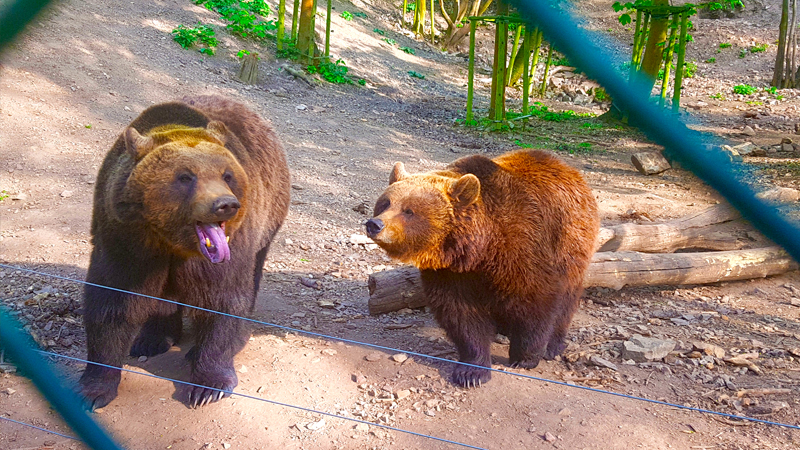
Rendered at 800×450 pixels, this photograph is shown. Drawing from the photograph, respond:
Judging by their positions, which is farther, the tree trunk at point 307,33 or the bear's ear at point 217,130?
the tree trunk at point 307,33

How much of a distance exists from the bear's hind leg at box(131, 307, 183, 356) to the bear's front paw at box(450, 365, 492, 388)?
203cm

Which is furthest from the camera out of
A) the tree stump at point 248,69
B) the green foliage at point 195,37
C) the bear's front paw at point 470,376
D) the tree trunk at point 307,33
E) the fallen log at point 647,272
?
the tree trunk at point 307,33

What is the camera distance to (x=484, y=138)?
12.2 m

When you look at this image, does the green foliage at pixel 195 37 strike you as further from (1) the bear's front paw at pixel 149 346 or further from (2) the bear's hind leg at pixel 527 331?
(2) the bear's hind leg at pixel 527 331

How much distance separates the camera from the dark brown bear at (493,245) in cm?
410

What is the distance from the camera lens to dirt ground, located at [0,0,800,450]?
376 cm

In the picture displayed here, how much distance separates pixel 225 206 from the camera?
3.15 metres

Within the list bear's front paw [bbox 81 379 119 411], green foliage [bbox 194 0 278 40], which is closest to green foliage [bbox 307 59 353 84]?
green foliage [bbox 194 0 278 40]

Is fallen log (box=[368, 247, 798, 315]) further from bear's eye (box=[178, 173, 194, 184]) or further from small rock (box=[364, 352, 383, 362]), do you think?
bear's eye (box=[178, 173, 194, 184])

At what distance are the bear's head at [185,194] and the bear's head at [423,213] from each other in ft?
3.19

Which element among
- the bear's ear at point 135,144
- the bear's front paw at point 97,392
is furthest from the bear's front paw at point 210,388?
the bear's ear at point 135,144

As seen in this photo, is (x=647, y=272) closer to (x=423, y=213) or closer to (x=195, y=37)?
(x=423, y=213)

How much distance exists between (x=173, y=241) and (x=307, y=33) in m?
12.4

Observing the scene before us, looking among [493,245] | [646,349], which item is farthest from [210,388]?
[646,349]
